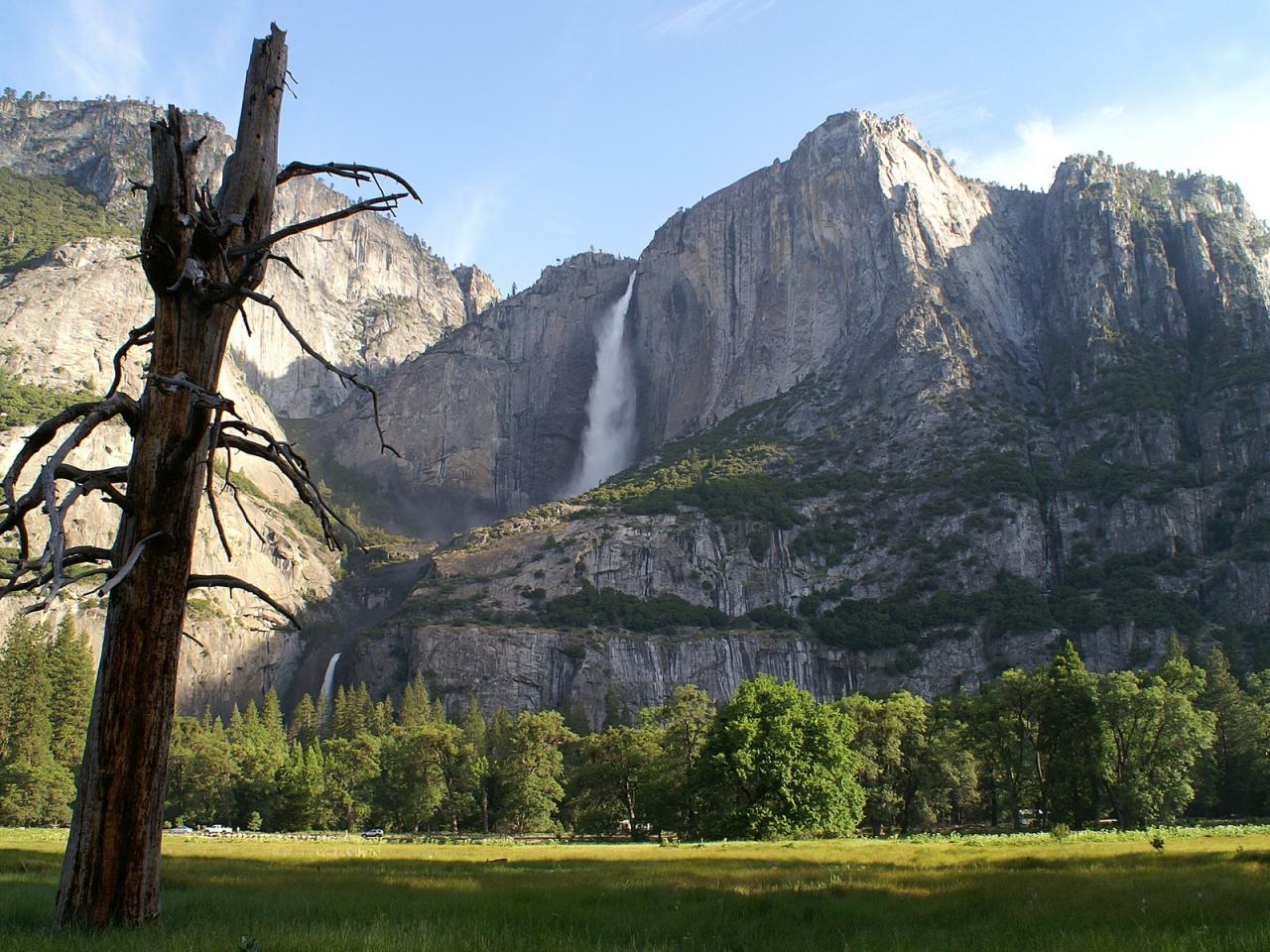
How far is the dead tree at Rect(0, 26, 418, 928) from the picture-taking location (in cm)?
796

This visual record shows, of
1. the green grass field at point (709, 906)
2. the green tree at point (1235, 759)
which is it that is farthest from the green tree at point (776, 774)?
the green tree at point (1235, 759)

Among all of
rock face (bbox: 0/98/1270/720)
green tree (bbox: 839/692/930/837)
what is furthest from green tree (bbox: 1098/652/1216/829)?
rock face (bbox: 0/98/1270/720)

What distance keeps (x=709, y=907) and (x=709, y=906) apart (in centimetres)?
10

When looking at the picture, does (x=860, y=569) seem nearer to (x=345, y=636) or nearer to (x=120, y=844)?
(x=345, y=636)

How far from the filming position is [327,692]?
131 metres

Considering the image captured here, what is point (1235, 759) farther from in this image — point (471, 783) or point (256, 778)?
point (256, 778)

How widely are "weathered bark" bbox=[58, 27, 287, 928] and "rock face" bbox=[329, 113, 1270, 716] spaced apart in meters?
111

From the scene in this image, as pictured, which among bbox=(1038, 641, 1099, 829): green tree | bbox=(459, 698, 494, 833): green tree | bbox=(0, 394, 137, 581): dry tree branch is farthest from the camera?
bbox=(459, 698, 494, 833): green tree

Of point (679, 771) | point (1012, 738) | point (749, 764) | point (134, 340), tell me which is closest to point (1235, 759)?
point (1012, 738)

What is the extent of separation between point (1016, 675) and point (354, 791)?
47397 millimetres

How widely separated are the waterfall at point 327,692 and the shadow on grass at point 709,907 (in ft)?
327

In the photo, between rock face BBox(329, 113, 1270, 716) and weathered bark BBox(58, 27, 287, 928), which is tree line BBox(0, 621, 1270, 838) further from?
rock face BBox(329, 113, 1270, 716)

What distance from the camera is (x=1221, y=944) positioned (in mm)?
7688

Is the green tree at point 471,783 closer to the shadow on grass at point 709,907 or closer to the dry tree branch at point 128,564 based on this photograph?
the shadow on grass at point 709,907
